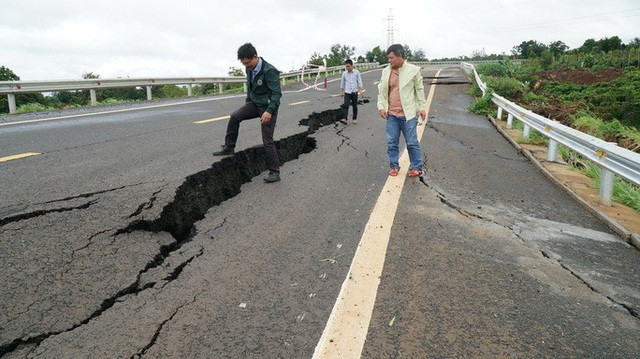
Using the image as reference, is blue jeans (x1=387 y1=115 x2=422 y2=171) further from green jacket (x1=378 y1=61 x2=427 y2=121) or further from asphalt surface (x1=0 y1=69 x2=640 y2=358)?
asphalt surface (x1=0 y1=69 x2=640 y2=358)

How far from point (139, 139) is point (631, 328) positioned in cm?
668

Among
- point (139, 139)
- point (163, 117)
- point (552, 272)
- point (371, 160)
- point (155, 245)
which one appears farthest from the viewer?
point (163, 117)

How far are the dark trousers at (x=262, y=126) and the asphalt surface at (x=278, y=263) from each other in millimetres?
281

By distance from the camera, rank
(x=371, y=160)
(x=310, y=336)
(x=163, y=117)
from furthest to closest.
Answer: (x=163, y=117) < (x=371, y=160) < (x=310, y=336)

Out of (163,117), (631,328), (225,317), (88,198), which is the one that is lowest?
(631,328)

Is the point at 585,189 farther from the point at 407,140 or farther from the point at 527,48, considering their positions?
the point at 527,48

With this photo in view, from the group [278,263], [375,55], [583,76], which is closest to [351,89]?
[278,263]

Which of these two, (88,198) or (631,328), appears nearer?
(631,328)

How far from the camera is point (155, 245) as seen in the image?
10.2 ft

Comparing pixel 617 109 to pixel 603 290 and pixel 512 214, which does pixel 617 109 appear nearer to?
pixel 512 214

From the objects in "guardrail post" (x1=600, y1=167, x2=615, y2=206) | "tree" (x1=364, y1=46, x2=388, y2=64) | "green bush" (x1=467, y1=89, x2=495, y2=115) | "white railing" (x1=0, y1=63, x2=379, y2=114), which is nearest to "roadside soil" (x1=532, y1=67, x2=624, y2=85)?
"green bush" (x1=467, y1=89, x2=495, y2=115)

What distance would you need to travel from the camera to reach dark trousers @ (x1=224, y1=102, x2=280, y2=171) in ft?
16.6

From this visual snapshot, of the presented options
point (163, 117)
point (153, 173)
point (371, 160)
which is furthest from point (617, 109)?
point (153, 173)

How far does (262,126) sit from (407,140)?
1926mm
